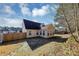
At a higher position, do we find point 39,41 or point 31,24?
point 31,24

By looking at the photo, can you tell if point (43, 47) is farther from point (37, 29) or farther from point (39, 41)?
point (37, 29)

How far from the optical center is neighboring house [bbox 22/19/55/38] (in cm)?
165

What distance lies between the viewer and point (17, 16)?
164 centimetres

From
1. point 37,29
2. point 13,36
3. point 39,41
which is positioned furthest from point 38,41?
point 13,36

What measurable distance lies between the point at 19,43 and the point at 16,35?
0.30 feet

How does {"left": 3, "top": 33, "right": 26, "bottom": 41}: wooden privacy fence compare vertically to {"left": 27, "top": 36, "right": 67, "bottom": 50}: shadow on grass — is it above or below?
above

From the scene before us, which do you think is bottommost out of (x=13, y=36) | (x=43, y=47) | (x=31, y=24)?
(x=43, y=47)

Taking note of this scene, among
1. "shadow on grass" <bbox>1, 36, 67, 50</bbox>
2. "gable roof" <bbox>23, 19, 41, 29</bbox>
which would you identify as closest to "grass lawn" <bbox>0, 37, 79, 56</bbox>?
"shadow on grass" <bbox>1, 36, 67, 50</bbox>

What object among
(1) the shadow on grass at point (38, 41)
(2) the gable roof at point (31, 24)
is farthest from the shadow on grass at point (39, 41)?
(2) the gable roof at point (31, 24)

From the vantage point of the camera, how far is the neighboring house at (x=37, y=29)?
165 cm

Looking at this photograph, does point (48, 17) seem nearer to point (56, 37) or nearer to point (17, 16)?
point (56, 37)

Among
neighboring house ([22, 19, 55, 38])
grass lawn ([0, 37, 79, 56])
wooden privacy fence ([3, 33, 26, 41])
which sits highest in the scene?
neighboring house ([22, 19, 55, 38])

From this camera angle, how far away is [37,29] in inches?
65.2

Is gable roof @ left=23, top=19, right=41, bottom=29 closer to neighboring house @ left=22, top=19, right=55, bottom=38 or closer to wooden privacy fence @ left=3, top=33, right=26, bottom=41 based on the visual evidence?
neighboring house @ left=22, top=19, right=55, bottom=38
